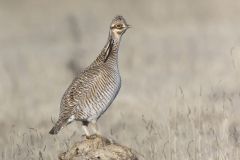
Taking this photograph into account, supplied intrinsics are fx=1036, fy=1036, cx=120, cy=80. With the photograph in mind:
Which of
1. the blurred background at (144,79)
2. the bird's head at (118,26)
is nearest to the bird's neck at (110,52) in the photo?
the bird's head at (118,26)

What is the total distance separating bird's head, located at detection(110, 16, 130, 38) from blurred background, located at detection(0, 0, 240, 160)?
1.18m

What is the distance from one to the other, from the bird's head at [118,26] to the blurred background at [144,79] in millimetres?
1176

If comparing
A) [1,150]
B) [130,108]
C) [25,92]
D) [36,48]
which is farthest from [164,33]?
[1,150]

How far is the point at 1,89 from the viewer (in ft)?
54.9

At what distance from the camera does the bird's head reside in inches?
352

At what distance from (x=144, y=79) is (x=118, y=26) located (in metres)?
7.80

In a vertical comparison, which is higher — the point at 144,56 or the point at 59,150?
the point at 59,150

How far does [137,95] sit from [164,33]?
388 inches

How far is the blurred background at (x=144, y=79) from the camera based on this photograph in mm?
11141

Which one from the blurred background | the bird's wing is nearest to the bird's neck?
the bird's wing

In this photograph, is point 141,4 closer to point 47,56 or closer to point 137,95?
point 47,56

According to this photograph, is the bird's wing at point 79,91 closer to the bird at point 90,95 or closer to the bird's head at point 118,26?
the bird at point 90,95

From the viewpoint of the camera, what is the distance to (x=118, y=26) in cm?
901

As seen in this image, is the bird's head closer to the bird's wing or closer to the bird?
the bird
